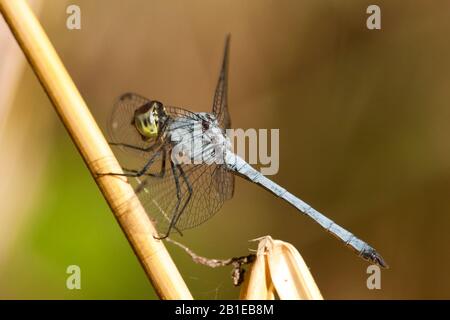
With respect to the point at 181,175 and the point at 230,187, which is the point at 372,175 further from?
the point at 181,175

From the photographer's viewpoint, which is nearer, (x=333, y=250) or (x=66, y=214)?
(x=66, y=214)

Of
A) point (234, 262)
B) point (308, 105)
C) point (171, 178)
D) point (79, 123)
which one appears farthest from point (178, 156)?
point (308, 105)

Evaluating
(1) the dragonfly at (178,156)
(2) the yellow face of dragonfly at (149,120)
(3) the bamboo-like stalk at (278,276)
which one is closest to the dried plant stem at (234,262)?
(3) the bamboo-like stalk at (278,276)

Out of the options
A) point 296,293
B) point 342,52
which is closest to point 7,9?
point 296,293

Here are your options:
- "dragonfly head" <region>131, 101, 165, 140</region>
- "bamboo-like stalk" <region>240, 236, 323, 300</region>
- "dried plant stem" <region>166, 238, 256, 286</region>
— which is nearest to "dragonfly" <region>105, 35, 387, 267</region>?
"dragonfly head" <region>131, 101, 165, 140</region>

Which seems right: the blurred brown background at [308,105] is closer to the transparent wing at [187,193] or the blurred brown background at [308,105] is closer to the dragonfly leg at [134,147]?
the dragonfly leg at [134,147]

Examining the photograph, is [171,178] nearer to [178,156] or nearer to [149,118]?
[178,156]
